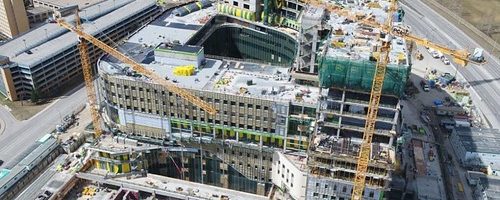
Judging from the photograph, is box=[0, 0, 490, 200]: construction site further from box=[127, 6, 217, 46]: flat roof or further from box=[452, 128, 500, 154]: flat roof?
box=[452, 128, 500, 154]: flat roof

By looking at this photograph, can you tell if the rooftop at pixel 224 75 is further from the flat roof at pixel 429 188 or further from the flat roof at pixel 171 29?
the flat roof at pixel 429 188

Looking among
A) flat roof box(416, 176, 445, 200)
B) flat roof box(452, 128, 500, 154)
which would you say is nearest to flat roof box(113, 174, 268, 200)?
flat roof box(416, 176, 445, 200)

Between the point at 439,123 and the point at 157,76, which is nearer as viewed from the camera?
the point at 157,76

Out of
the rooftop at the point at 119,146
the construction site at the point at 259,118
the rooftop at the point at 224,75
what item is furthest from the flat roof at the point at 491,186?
the rooftop at the point at 119,146

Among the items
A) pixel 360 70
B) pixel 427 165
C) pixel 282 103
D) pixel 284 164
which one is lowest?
pixel 427 165

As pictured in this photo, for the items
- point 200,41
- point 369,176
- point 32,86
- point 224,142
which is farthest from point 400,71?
point 32,86

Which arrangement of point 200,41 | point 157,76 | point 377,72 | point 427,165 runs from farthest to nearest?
point 200,41, point 427,165, point 157,76, point 377,72

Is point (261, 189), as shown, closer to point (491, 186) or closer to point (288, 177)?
point (288, 177)

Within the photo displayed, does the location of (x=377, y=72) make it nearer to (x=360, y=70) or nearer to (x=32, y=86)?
(x=360, y=70)
